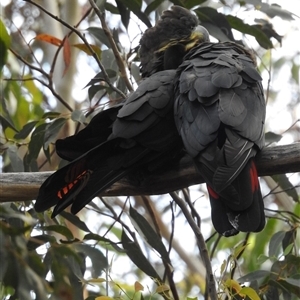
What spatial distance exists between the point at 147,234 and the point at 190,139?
0.70 m

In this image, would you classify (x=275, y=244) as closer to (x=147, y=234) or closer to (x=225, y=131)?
→ (x=147, y=234)

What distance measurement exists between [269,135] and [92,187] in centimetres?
88

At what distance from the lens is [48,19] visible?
3.35 metres

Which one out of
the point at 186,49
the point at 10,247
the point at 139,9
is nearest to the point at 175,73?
the point at 186,49

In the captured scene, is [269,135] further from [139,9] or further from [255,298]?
[255,298]

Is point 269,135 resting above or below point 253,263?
above

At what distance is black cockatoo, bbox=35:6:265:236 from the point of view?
1.57 metres

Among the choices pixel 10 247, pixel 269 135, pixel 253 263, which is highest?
pixel 10 247

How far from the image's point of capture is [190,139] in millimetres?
1655

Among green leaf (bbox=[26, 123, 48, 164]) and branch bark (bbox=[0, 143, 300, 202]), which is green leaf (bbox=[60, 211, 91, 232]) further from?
branch bark (bbox=[0, 143, 300, 202])

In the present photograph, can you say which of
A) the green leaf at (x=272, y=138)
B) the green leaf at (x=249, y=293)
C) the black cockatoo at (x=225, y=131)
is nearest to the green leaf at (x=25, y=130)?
the black cockatoo at (x=225, y=131)

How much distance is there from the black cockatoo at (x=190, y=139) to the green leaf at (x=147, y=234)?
45 cm

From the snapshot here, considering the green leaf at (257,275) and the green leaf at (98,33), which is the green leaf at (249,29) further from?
the green leaf at (257,275)

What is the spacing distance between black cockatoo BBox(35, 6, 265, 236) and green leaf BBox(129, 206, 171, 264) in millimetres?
452
